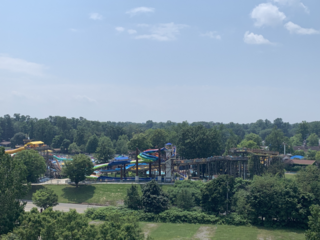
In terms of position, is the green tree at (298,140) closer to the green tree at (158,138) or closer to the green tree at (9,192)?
the green tree at (158,138)

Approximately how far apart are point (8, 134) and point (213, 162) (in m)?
150

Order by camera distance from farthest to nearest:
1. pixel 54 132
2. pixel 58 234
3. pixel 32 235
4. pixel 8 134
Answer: pixel 8 134 → pixel 54 132 → pixel 32 235 → pixel 58 234

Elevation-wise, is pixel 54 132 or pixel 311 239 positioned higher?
pixel 54 132

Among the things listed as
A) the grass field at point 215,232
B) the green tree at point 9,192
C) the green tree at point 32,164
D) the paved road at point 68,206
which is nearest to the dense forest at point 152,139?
the green tree at point 32,164

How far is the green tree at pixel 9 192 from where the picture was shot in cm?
3759

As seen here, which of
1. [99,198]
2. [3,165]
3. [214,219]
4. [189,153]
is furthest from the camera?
[189,153]

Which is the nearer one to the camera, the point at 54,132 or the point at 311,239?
the point at 311,239

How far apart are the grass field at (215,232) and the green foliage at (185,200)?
5.93 metres

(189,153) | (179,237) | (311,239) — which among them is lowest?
(179,237)

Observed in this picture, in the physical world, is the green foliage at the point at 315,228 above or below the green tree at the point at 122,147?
below

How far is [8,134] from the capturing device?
181 meters

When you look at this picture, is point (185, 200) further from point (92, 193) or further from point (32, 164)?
point (32, 164)

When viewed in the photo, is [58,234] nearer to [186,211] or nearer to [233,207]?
[186,211]

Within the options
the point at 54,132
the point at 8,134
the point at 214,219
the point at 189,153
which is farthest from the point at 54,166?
the point at 8,134
